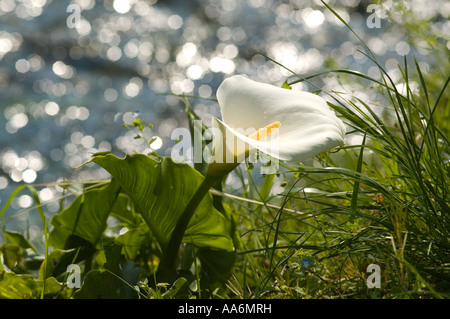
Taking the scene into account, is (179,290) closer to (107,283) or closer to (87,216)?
(107,283)

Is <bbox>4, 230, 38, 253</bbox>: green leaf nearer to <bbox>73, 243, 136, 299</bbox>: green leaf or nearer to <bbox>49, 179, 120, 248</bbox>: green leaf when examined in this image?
<bbox>49, 179, 120, 248</bbox>: green leaf

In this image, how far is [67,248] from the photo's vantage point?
1.09 m

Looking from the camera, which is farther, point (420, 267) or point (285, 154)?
point (420, 267)

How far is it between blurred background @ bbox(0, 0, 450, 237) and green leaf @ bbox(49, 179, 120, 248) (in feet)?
8.28

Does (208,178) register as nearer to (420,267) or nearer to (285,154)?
(285,154)

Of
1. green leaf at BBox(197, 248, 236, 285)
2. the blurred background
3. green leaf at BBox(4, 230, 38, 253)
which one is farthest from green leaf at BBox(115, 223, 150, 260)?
the blurred background

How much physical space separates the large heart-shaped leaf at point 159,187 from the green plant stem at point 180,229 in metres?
0.02

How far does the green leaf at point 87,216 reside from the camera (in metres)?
1.05

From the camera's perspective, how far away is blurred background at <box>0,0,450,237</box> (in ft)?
12.7

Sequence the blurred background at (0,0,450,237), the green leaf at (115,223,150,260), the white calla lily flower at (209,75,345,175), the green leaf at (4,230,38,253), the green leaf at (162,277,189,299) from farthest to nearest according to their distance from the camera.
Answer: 1. the blurred background at (0,0,450,237)
2. the green leaf at (4,230,38,253)
3. the green leaf at (115,223,150,260)
4. the green leaf at (162,277,189,299)
5. the white calla lily flower at (209,75,345,175)

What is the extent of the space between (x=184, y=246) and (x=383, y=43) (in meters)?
3.97

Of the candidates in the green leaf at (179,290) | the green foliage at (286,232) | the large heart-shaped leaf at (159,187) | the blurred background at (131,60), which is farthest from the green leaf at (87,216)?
the blurred background at (131,60)

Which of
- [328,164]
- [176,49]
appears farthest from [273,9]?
[328,164]

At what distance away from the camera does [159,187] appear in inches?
36.9
